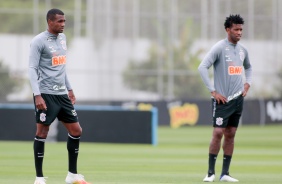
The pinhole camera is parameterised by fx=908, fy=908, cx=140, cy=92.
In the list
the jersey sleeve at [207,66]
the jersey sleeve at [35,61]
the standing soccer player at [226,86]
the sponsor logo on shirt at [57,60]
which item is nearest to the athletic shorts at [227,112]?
the standing soccer player at [226,86]

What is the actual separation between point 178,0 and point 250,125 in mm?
8849

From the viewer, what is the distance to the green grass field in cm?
1428

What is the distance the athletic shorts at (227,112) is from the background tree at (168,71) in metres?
30.7

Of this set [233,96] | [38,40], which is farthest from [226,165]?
[38,40]

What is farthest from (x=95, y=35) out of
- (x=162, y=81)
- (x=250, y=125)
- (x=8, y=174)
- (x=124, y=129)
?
(x=8, y=174)

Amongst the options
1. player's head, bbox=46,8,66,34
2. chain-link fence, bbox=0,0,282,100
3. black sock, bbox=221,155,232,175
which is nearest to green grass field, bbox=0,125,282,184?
black sock, bbox=221,155,232,175

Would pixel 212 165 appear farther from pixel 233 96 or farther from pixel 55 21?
pixel 55 21

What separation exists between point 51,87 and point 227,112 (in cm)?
295

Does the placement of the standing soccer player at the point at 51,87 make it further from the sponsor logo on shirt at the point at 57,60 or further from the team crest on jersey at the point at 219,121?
the team crest on jersey at the point at 219,121

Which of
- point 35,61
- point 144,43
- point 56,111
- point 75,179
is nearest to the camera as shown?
point 35,61

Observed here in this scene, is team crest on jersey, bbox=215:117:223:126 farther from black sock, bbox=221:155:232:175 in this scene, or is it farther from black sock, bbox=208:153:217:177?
black sock, bbox=221:155:232:175

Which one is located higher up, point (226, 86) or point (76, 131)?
point (226, 86)

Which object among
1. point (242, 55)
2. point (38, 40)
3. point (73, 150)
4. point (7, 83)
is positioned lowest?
point (7, 83)

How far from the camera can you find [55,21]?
490 inches
